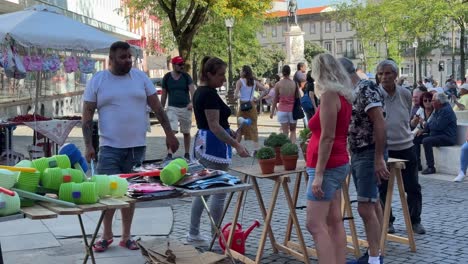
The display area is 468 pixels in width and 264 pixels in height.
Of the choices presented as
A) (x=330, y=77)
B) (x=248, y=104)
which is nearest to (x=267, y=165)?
(x=330, y=77)

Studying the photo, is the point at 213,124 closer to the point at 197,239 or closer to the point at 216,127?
the point at 216,127

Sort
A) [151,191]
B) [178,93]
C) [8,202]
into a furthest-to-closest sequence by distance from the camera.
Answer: [178,93], [151,191], [8,202]

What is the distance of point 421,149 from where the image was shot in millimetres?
11445

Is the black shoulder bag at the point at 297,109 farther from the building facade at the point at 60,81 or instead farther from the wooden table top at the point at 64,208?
the wooden table top at the point at 64,208

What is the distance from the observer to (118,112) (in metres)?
5.93

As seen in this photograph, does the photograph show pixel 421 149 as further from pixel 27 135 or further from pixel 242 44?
pixel 242 44

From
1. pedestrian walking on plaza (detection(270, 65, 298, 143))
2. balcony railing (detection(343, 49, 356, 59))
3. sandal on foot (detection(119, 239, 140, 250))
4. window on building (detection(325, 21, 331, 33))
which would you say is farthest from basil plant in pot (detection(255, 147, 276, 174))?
window on building (detection(325, 21, 331, 33))

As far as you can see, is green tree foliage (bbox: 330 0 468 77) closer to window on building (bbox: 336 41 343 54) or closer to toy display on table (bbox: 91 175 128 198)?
toy display on table (bbox: 91 175 128 198)

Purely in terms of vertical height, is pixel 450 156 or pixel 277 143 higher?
pixel 277 143

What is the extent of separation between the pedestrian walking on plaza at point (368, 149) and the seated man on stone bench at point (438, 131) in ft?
18.7

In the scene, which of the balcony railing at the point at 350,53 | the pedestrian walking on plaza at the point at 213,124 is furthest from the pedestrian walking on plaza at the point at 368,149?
the balcony railing at the point at 350,53

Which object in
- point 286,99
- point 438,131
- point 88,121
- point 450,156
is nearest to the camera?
point 88,121

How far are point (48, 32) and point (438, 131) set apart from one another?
6.31 meters

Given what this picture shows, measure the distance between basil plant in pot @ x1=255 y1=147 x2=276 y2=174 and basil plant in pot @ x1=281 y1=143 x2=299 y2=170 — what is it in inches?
4.8
